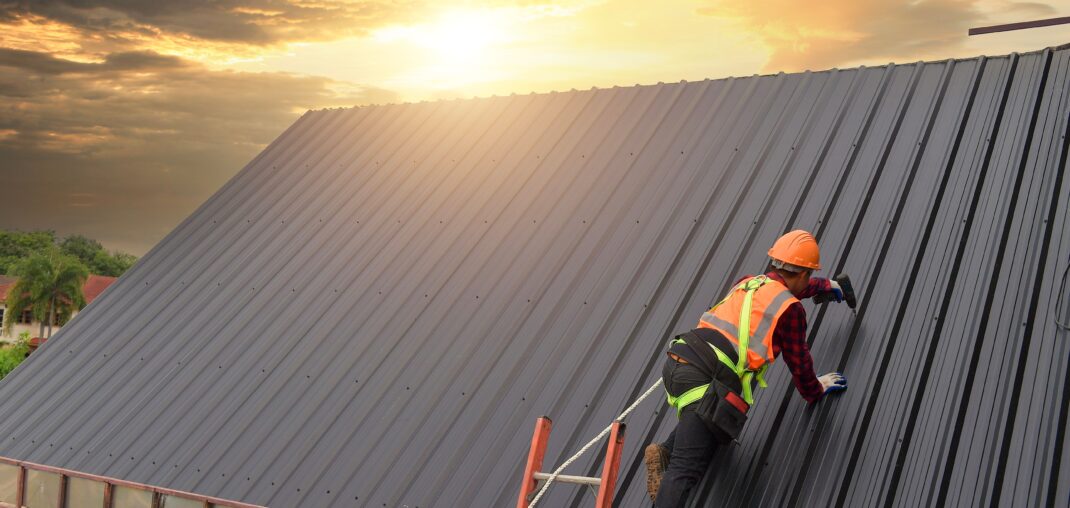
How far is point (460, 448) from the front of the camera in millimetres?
10773

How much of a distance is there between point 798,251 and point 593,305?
386 centimetres

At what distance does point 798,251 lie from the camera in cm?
823

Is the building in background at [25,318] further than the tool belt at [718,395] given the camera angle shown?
Yes

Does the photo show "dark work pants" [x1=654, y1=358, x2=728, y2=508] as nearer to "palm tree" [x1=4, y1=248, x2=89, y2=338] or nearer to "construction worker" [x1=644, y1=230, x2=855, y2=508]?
"construction worker" [x1=644, y1=230, x2=855, y2=508]

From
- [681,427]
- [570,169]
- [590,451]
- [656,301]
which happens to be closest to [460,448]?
[590,451]

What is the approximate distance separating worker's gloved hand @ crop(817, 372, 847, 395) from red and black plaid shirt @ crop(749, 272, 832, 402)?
28 centimetres

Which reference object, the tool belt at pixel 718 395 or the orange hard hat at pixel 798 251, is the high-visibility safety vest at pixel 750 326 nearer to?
the tool belt at pixel 718 395

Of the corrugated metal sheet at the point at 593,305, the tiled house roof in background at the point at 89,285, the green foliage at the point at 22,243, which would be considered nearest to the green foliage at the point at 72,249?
the green foliage at the point at 22,243

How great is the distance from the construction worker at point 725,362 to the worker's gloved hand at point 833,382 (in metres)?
0.66

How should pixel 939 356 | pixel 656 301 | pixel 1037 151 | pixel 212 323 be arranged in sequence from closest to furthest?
pixel 939 356, pixel 1037 151, pixel 656 301, pixel 212 323

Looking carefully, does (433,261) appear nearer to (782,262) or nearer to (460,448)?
(460,448)

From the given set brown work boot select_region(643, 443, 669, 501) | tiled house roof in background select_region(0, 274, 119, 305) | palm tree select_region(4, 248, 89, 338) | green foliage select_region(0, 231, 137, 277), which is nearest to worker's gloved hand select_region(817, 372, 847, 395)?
brown work boot select_region(643, 443, 669, 501)

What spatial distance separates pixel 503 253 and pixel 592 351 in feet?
9.29

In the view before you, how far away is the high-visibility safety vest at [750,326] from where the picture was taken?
7.84 m
